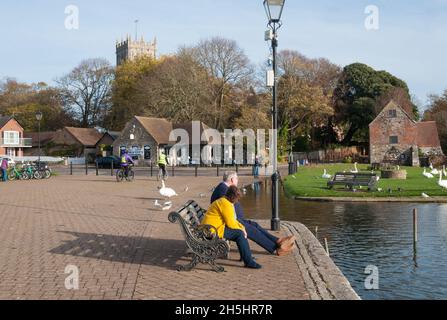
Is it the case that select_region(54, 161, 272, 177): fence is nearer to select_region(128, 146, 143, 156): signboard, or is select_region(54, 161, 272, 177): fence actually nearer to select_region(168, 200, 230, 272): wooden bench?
select_region(128, 146, 143, 156): signboard

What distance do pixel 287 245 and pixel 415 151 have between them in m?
51.6

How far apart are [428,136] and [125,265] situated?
2284 inches

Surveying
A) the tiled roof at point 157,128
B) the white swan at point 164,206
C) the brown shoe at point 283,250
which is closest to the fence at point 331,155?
the tiled roof at point 157,128

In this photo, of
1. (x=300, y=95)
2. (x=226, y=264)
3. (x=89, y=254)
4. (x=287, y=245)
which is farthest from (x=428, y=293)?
(x=300, y=95)

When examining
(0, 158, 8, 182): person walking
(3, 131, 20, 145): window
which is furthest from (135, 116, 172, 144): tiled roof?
(0, 158, 8, 182): person walking

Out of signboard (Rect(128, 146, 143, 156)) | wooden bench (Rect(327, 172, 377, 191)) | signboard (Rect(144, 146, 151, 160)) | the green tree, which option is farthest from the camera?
the green tree

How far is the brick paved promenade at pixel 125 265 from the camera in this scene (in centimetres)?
631

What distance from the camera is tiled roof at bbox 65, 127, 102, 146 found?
225ft

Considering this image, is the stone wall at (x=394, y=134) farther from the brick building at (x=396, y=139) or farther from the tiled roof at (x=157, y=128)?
the tiled roof at (x=157, y=128)

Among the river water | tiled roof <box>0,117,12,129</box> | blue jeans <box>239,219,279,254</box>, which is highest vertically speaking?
tiled roof <box>0,117,12,129</box>

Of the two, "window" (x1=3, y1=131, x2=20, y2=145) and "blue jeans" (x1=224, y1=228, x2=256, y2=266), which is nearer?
"blue jeans" (x1=224, y1=228, x2=256, y2=266)

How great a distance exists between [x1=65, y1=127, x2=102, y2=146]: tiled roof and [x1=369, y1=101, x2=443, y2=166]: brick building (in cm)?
3872

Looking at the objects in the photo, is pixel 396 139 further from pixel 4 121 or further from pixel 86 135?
pixel 4 121
